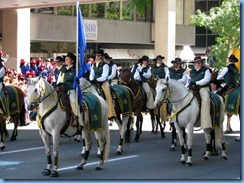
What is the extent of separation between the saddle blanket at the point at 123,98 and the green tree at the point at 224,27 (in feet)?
9.03

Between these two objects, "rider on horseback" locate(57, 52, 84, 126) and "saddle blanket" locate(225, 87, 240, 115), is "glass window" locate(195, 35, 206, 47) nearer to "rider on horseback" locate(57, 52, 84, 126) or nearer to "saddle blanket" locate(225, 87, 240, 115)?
"saddle blanket" locate(225, 87, 240, 115)

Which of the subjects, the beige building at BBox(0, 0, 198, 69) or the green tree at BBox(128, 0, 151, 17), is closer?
the green tree at BBox(128, 0, 151, 17)

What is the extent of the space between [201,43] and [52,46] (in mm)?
11272

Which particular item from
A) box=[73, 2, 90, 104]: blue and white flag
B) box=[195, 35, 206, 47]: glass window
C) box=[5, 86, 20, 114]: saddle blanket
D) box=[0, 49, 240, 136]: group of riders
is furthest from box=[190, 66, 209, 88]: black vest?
box=[195, 35, 206, 47]: glass window

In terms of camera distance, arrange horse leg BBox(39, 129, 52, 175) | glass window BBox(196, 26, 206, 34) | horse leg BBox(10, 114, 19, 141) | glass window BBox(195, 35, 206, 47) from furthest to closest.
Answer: glass window BBox(196, 26, 206, 34) → glass window BBox(195, 35, 206, 47) → horse leg BBox(10, 114, 19, 141) → horse leg BBox(39, 129, 52, 175)

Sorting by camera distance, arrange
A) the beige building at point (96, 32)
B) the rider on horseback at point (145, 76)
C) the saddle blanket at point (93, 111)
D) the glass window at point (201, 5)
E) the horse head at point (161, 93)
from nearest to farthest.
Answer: the saddle blanket at point (93, 111), the horse head at point (161, 93), the rider on horseback at point (145, 76), the beige building at point (96, 32), the glass window at point (201, 5)

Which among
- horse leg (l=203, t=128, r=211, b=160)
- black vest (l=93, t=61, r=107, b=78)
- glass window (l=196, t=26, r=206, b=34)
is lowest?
horse leg (l=203, t=128, r=211, b=160)

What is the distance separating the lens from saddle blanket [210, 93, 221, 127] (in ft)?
47.8

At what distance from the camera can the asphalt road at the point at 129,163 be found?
1289 cm

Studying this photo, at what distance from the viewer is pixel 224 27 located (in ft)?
48.0

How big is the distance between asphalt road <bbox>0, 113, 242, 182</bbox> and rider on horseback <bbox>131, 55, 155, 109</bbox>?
3.63 ft

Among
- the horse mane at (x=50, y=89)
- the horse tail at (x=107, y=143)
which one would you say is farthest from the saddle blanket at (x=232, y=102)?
the horse mane at (x=50, y=89)

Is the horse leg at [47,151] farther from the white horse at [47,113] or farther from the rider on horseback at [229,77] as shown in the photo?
the rider on horseback at [229,77]

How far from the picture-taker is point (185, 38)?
44156mm
